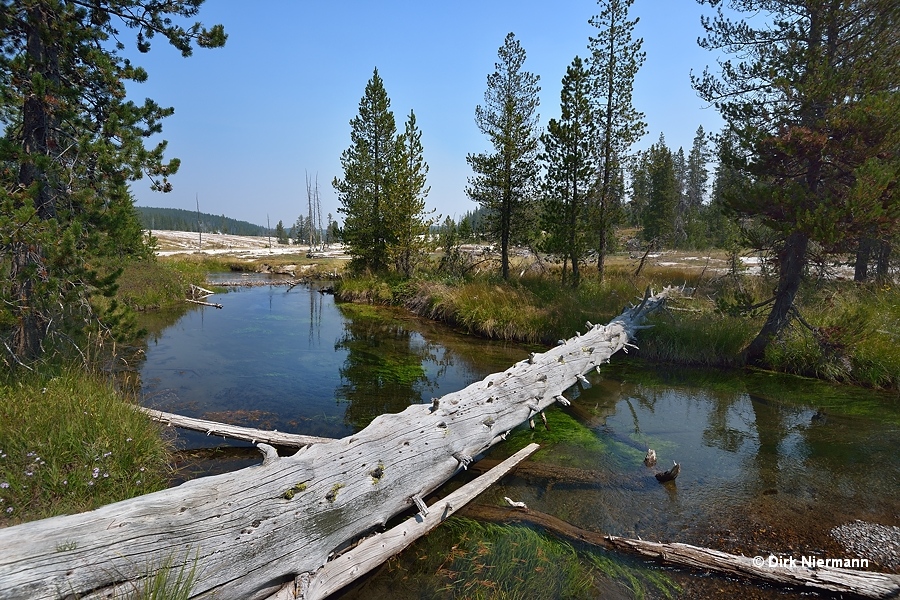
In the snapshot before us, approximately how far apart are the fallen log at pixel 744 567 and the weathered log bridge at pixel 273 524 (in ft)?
0.48

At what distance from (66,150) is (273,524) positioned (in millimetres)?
5390

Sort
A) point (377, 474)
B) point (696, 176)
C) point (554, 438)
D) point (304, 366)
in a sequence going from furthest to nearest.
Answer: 1. point (696, 176)
2. point (304, 366)
3. point (554, 438)
4. point (377, 474)

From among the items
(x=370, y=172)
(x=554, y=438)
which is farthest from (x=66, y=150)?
(x=370, y=172)

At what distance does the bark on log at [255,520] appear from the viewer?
2.44 meters

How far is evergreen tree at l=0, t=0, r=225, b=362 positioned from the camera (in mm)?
5129

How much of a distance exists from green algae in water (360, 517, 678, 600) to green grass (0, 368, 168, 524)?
2.70 m

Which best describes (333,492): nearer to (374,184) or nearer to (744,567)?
(744,567)

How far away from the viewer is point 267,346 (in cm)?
1270

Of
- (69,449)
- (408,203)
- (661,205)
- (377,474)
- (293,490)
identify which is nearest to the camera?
(293,490)

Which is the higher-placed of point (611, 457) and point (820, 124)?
point (820, 124)

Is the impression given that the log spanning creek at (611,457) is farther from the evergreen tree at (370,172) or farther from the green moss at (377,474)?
the evergreen tree at (370,172)

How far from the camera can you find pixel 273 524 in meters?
3.24

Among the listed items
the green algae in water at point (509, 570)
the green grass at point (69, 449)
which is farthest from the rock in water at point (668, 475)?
the green grass at point (69, 449)

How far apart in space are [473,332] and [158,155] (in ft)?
34.3
